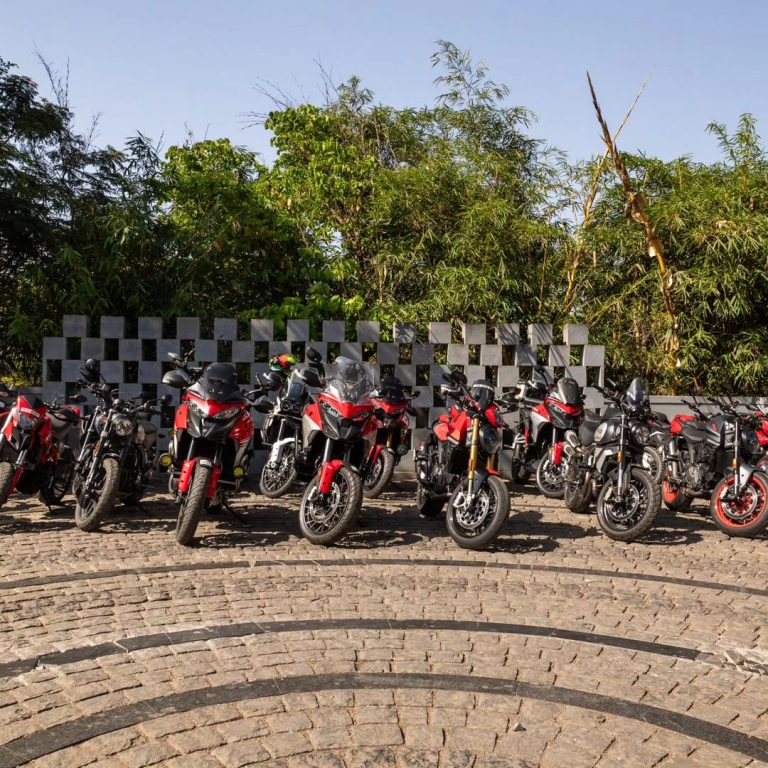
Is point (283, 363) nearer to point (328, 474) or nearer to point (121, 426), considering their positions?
point (121, 426)

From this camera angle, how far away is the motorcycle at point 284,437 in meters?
8.26

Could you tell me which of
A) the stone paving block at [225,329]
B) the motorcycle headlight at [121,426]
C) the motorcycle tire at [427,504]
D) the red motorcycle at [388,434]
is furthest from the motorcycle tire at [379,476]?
the stone paving block at [225,329]

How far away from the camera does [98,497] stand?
22.3ft

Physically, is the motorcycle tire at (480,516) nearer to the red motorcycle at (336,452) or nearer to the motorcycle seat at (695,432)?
the red motorcycle at (336,452)

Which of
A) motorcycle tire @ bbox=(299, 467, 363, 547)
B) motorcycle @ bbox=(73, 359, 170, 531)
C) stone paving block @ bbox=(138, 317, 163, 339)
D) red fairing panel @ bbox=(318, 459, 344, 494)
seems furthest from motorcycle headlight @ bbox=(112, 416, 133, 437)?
stone paving block @ bbox=(138, 317, 163, 339)

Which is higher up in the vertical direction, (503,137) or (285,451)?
(503,137)

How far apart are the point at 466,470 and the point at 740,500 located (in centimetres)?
242

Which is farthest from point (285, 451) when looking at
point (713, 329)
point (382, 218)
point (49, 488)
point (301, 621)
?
point (713, 329)

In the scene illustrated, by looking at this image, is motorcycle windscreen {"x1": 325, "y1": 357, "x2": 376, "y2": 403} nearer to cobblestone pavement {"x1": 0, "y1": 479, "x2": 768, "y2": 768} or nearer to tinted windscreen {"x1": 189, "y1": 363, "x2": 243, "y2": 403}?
tinted windscreen {"x1": 189, "y1": 363, "x2": 243, "y2": 403}

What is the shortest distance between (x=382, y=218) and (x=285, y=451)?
5607 millimetres

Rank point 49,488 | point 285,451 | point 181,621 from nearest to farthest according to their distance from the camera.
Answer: point 181,621 < point 49,488 < point 285,451

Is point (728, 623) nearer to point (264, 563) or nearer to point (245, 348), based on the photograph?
point (264, 563)

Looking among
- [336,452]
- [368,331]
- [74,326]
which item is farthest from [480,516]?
[74,326]

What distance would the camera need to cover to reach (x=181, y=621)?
4582 millimetres
